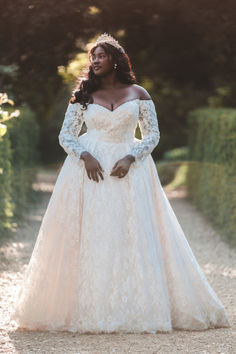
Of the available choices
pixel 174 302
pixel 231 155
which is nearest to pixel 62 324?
pixel 174 302

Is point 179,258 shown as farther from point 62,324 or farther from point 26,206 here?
point 26,206

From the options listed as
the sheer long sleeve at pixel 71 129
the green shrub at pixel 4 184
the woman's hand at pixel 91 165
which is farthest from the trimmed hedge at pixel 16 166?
the woman's hand at pixel 91 165

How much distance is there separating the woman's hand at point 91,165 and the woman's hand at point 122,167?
0.32 ft

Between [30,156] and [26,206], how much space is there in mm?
1391

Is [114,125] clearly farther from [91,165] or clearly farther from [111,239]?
[111,239]

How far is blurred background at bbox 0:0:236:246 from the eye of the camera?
27.4 feet

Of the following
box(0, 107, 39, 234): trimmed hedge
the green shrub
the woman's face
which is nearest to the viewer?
the woman's face

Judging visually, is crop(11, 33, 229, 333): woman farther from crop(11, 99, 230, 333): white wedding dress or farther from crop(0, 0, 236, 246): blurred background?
crop(0, 0, 236, 246): blurred background

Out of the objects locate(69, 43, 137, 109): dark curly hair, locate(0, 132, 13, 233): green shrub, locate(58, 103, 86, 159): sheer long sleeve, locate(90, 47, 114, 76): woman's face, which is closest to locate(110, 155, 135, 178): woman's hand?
locate(58, 103, 86, 159): sheer long sleeve

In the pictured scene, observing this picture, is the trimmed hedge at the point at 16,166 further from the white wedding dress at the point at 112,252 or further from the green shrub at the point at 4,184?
the white wedding dress at the point at 112,252

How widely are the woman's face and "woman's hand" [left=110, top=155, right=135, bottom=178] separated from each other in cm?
59

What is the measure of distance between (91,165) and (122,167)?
0.66 ft

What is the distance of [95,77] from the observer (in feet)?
13.7

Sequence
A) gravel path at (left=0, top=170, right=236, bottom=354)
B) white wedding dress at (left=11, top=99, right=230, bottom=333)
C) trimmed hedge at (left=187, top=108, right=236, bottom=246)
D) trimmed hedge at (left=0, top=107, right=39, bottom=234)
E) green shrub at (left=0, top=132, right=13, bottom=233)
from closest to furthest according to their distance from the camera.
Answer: gravel path at (left=0, top=170, right=236, bottom=354), white wedding dress at (left=11, top=99, right=230, bottom=333), green shrub at (left=0, top=132, right=13, bottom=233), trimmed hedge at (left=0, top=107, right=39, bottom=234), trimmed hedge at (left=187, top=108, right=236, bottom=246)
